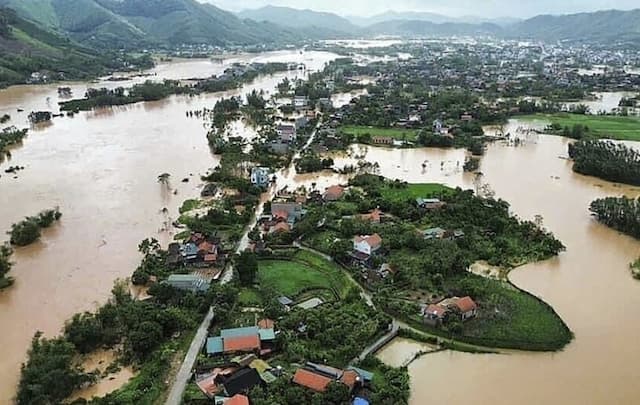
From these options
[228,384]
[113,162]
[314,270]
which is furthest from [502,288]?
[113,162]

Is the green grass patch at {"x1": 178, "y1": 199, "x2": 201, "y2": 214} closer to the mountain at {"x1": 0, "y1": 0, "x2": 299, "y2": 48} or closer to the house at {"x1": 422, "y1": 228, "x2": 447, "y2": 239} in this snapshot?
the house at {"x1": 422, "y1": 228, "x2": 447, "y2": 239}

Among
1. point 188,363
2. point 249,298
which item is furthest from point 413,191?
point 188,363

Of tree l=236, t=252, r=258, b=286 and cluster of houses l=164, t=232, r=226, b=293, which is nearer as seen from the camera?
tree l=236, t=252, r=258, b=286

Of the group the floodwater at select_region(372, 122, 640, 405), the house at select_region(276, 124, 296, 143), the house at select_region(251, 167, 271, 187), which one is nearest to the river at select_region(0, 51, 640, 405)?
the floodwater at select_region(372, 122, 640, 405)

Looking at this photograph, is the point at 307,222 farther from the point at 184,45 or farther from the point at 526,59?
the point at 184,45

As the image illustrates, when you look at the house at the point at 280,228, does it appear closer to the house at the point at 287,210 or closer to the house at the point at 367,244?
the house at the point at 287,210

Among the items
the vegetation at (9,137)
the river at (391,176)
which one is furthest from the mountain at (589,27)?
the vegetation at (9,137)
